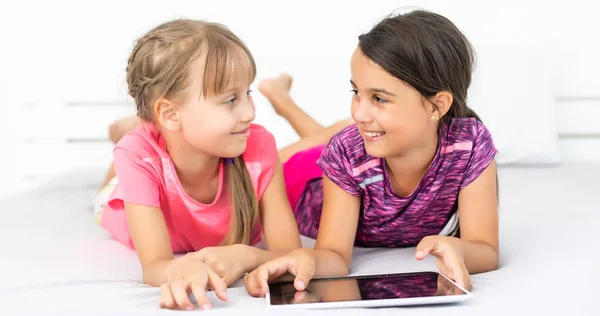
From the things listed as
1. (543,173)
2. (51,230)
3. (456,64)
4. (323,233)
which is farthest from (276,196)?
(543,173)

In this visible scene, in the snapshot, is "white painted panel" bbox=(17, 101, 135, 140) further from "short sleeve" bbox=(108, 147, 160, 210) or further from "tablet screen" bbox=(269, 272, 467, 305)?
"tablet screen" bbox=(269, 272, 467, 305)

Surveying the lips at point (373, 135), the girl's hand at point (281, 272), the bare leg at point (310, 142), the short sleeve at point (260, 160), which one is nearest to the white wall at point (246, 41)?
the bare leg at point (310, 142)

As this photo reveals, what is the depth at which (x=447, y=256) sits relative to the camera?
1.16 metres

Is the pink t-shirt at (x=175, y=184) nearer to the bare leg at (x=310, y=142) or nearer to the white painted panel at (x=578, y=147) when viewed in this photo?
the bare leg at (x=310, y=142)

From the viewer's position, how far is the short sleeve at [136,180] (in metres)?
1.38

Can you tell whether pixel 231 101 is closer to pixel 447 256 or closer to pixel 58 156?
pixel 447 256

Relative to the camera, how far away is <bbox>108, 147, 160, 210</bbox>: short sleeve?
138 cm

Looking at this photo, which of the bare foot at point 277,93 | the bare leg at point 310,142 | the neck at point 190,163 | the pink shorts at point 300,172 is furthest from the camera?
the bare foot at point 277,93

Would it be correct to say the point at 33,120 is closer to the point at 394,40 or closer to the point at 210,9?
the point at 210,9

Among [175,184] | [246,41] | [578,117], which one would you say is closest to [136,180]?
[175,184]

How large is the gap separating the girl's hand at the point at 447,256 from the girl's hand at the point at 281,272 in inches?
6.7

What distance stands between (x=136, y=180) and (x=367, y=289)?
1.62ft

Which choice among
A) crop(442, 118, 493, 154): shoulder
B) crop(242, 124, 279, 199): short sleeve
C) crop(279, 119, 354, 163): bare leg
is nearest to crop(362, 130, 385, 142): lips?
crop(442, 118, 493, 154): shoulder

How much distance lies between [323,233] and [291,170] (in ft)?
1.47
